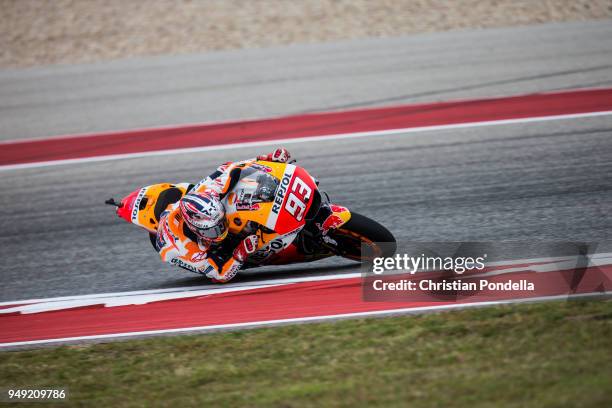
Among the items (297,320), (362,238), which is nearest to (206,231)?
(297,320)

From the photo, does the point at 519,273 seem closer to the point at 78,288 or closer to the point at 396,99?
the point at 78,288

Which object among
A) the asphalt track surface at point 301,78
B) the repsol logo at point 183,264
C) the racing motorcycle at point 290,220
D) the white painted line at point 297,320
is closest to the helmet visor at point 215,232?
the racing motorcycle at point 290,220

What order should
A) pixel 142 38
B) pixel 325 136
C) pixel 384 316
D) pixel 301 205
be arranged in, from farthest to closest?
pixel 142 38, pixel 325 136, pixel 301 205, pixel 384 316

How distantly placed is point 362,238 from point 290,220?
75 cm

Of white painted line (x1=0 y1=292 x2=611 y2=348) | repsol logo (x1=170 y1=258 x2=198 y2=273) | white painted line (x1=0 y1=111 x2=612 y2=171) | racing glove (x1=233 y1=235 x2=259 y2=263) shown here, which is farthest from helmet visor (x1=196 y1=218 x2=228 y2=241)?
white painted line (x1=0 y1=111 x2=612 y2=171)

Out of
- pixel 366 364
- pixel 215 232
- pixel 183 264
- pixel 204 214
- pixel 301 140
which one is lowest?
pixel 366 364

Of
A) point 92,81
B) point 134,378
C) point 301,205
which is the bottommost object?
point 134,378

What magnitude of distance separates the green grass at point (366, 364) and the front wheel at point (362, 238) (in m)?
1.21

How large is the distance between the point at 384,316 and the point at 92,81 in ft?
41.1

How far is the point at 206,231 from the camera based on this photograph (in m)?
7.74

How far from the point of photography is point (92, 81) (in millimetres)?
17812

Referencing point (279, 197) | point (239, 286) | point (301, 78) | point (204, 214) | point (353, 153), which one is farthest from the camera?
point (301, 78)

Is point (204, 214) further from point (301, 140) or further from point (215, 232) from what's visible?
point (301, 140)

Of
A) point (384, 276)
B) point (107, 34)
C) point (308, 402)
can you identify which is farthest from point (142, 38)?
point (308, 402)
